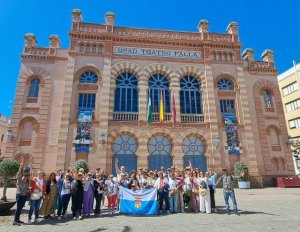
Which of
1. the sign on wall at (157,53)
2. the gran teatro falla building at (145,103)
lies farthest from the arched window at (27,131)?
the sign on wall at (157,53)

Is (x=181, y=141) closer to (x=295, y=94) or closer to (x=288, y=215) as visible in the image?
(x=288, y=215)

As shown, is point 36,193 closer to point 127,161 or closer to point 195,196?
point 195,196

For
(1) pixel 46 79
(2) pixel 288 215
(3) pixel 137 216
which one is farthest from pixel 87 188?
(1) pixel 46 79

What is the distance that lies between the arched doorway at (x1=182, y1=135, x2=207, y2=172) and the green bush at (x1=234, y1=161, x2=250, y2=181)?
112 inches

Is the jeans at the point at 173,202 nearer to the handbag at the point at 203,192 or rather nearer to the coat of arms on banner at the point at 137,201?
the handbag at the point at 203,192

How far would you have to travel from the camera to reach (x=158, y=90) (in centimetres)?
2377

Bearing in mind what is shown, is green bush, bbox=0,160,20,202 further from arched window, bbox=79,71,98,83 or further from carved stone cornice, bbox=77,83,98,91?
arched window, bbox=79,71,98,83

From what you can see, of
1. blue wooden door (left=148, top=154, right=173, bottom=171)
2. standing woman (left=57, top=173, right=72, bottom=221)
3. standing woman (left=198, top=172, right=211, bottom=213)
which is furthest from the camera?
blue wooden door (left=148, top=154, right=173, bottom=171)

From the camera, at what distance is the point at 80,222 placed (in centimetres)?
827

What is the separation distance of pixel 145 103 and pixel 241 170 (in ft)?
35.0

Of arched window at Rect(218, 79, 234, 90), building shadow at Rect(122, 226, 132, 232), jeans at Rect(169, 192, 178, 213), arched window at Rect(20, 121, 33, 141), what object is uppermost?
arched window at Rect(218, 79, 234, 90)

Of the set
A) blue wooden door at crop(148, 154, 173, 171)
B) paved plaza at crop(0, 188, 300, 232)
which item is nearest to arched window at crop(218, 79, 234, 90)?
blue wooden door at crop(148, 154, 173, 171)

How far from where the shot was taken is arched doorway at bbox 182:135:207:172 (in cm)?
2206

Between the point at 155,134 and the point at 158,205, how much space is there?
11.8 m
